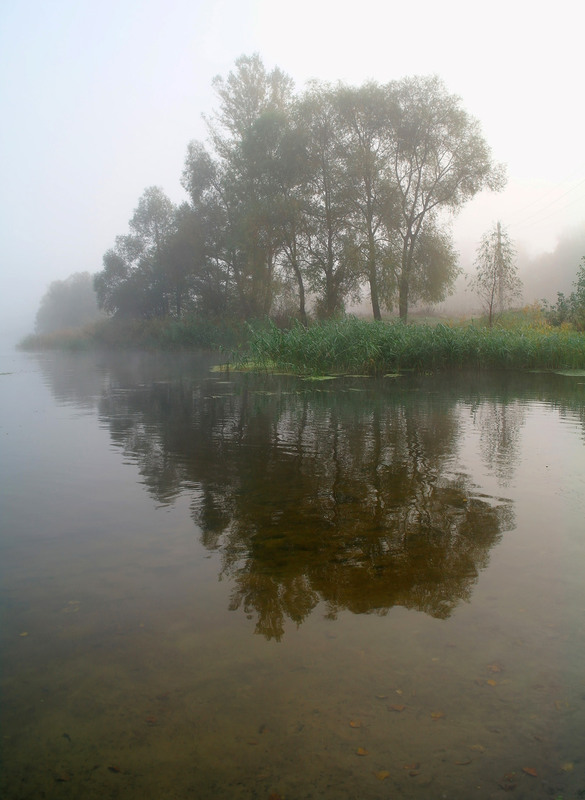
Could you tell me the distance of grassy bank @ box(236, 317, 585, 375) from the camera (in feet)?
55.3

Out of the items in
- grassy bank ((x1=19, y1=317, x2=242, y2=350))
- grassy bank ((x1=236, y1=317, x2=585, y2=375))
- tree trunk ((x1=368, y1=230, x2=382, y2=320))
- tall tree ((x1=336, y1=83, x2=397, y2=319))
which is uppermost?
tall tree ((x1=336, y1=83, x2=397, y2=319))

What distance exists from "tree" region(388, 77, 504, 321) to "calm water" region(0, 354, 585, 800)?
2273cm

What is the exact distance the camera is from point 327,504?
4316mm

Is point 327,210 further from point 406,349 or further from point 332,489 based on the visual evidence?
point 332,489

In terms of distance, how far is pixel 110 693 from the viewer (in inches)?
82.0

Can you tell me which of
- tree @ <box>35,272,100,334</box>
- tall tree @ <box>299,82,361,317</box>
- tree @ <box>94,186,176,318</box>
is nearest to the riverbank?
tall tree @ <box>299,82,361,317</box>

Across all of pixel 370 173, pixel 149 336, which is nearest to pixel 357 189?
pixel 370 173

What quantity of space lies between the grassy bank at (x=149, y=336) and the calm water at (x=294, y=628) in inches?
1076

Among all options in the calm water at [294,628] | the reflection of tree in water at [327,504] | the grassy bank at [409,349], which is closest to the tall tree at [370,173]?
the grassy bank at [409,349]

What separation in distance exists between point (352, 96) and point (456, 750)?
29585 mm

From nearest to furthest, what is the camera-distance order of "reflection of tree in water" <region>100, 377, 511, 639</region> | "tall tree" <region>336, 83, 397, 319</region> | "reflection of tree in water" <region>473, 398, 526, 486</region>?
"reflection of tree in water" <region>100, 377, 511, 639</region>, "reflection of tree in water" <region>473, 398, 526, 486</region>, "tall tree" <region>336, 83, 397, 319</region>

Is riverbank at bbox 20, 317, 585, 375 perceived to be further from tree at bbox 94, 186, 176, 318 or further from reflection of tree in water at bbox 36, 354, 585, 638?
tree at bbox 94, 186, 176, 318

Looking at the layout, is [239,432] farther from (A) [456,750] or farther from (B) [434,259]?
(B) [434,259]

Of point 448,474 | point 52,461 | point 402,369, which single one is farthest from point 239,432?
point 402,369
